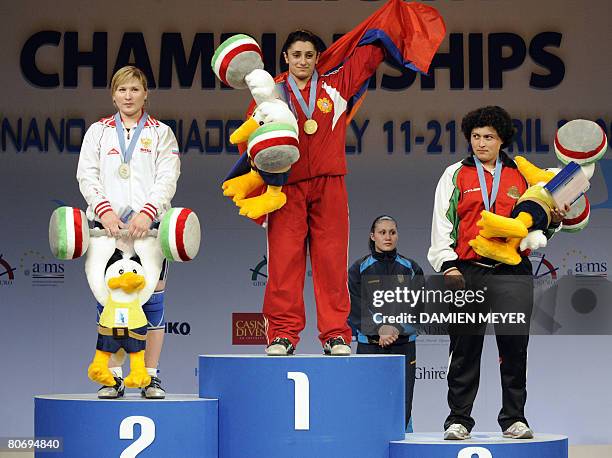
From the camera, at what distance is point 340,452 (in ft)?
13.8

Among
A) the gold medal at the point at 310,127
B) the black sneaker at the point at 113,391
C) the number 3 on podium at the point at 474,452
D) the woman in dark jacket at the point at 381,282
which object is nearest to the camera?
the number 3 on podium at the point at 474,452

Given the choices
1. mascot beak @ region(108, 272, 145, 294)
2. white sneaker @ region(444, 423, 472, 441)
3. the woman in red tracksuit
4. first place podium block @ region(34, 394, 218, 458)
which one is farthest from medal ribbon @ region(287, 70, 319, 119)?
white sneaker @ region(444, 423, 472, 441)

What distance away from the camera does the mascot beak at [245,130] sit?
4.46 m

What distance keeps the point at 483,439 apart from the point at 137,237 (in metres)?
1.50

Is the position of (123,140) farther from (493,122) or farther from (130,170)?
(493,122)

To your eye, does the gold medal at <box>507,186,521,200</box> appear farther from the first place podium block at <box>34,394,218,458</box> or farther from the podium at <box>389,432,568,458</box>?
the first place podium block at <box>34,394,218,458</box>

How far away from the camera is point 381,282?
5973 millimetres

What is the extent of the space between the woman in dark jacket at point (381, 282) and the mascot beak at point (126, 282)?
5.71 ft

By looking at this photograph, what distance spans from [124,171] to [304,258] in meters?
0.78

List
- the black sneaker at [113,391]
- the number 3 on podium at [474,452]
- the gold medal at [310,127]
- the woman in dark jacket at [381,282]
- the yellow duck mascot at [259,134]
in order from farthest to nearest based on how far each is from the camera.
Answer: the woman in dark jacket at [381,282], the gold medal at [310,127], the black sneaker at [113,391], the yellow duck mascot at [259,134], the number 3 on podium at [474,452]

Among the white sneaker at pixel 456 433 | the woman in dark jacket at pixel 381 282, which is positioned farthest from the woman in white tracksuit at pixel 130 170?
the woman in dark jacket at pixel 381 282

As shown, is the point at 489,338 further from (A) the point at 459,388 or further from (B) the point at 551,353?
(A) the point at 459,388

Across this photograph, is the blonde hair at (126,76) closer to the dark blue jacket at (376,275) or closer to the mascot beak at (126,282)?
the mascot beak at (126,282)

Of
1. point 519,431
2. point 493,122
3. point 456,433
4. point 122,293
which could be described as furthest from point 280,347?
point 493,122
